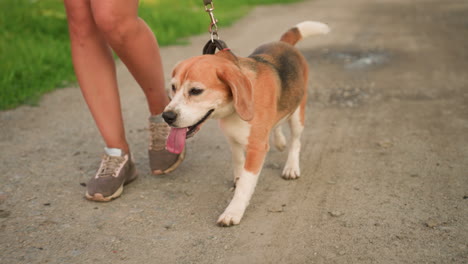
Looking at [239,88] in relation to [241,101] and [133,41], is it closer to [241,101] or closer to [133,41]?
[241,101]

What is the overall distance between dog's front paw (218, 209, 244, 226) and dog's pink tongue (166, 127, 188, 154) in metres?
0.46

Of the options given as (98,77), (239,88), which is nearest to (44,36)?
(98,77)

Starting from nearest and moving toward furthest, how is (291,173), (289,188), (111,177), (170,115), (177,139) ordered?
(170,115)
(177,139)
(111,177)
(289,188)
(291,173)

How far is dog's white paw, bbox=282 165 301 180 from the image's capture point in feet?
12.2

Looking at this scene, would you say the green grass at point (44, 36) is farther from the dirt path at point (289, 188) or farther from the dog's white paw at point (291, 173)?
the dog's white paw at point (291, 173)

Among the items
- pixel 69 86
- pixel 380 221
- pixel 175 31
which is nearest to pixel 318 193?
pixel 380 221

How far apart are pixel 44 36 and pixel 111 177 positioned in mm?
5211

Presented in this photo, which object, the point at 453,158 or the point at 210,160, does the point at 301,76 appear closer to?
the point at 210,160

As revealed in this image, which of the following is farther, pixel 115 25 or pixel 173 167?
pixel 173 167

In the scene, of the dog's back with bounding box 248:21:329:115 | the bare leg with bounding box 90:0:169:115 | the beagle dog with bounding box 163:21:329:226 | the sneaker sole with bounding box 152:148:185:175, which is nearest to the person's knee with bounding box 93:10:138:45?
the bare leg with bounding box 90:0:169:115

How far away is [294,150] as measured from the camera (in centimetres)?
382

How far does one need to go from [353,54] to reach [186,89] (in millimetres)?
4826

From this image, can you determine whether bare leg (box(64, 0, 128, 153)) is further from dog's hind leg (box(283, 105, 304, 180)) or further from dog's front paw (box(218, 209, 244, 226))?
dog's hind leg (box(283, 105, 304, 180))

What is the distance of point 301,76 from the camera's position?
149 inches
